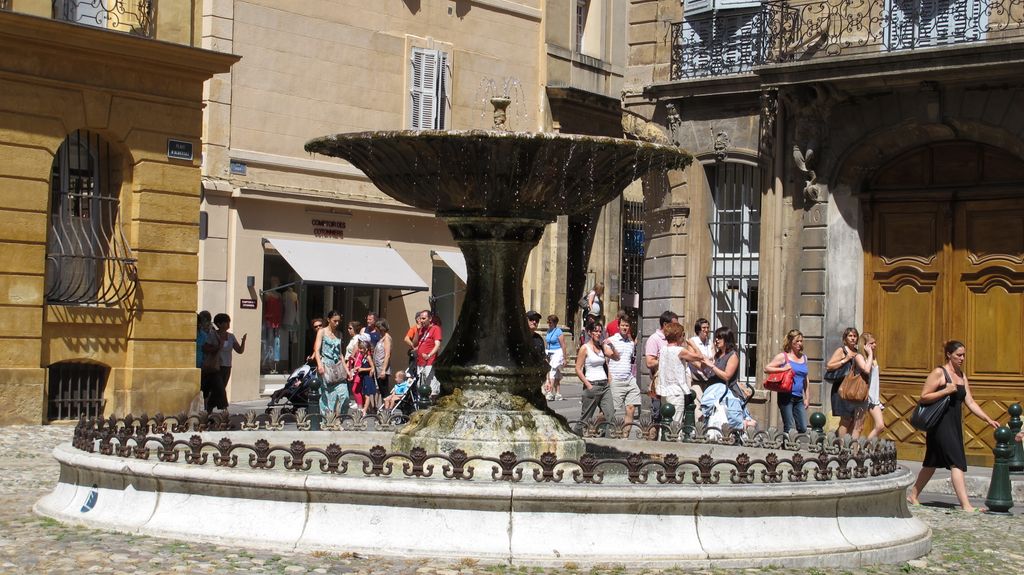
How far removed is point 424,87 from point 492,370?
20.6 m

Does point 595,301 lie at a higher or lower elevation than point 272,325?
higher

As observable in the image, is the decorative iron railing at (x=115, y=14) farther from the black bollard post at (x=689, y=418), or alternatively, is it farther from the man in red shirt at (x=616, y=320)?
the black bollard post at (x=689, y=418)

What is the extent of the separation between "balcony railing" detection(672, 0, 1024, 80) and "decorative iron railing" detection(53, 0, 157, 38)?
6.94 meters

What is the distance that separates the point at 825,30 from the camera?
20.6 metres

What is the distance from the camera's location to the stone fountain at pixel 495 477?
9211 mm

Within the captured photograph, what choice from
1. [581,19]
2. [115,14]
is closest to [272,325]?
[115,14]

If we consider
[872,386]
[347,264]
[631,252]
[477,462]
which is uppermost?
[631,252]

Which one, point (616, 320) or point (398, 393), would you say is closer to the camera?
point (616, 320)

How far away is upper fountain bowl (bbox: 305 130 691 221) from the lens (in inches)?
434

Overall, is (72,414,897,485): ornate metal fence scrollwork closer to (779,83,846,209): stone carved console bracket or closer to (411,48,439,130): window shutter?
(779,83,846,209): stone carved console bracket

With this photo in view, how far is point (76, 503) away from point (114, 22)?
38.8ft

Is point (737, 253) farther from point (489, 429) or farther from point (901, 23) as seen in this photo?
point (489, 429)

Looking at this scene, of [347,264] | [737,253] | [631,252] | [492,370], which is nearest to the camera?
[492,370]

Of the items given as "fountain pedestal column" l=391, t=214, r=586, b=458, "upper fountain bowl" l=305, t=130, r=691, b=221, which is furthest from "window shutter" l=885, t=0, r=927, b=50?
"fountain pedestal column" l=391, t=214, r=586, b=458
